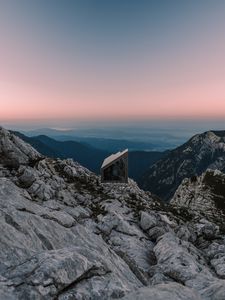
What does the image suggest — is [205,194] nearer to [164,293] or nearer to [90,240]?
[90,240]

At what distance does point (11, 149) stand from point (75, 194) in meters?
12.0

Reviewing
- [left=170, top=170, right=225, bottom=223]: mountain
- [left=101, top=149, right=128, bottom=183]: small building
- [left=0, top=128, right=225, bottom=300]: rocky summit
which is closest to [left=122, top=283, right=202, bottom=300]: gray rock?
[left=0, top=128, right=225, bottom=300]: rocky summit

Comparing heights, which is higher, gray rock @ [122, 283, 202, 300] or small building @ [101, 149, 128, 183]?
gray rock @ [122, 283, 202, 300]

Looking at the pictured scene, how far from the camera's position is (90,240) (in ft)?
87.7

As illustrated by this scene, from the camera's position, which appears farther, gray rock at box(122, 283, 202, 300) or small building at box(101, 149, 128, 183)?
small building at box(101, 149, 128, 183)

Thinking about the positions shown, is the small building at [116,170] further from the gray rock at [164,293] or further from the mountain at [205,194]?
the gray rock at [164,293]

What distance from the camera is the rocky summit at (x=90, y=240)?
12719mm

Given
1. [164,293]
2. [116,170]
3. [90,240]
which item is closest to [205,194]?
[116,170]

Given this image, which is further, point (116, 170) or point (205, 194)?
point (205, 194)

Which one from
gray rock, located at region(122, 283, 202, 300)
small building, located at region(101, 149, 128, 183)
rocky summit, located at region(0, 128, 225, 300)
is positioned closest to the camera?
gray rock, located at region(122, 283, 202, 300)

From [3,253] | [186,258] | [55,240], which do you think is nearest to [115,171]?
[186,258]

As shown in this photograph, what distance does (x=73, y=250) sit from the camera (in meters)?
15.5

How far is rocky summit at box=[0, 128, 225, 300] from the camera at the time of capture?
1272cm

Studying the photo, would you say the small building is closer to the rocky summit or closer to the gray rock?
the rocky summit
